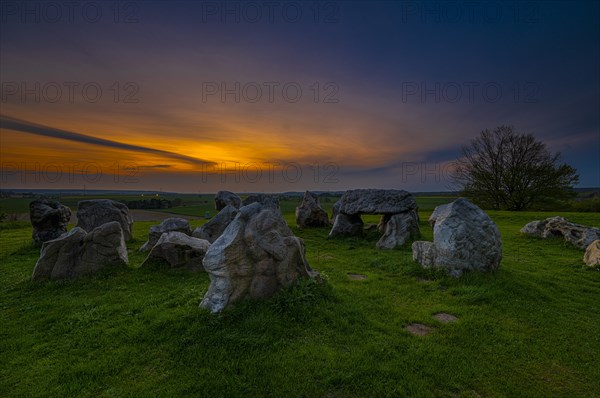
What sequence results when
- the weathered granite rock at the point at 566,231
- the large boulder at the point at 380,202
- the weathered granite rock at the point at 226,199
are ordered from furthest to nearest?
the weathered granite rock at the point at 226,199, the large boulder at the point at 380,202, the weathered granite rock at the point at 566,231

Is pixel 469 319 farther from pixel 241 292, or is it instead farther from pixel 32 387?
pixel 32 387

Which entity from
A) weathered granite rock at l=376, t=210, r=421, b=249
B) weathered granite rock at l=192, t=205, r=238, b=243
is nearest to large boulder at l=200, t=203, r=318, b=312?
weathered granite rock at l=192, t=205, r=238, b=243

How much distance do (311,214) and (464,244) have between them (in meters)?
18.2

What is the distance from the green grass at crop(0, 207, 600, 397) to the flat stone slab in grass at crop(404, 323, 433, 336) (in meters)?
0.20

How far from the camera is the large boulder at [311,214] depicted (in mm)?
29109

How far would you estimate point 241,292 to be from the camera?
27.8ft

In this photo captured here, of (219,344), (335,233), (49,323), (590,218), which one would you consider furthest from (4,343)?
(590,218)

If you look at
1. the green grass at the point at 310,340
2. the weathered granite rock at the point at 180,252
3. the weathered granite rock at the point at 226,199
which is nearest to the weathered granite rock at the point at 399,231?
the green grass at the point at 310,340

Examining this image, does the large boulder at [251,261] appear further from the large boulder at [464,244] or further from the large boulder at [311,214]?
the large boulder at [311,214]

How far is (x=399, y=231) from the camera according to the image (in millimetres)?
19297

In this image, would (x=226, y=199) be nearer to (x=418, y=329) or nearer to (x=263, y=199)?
(x=263, y=199)

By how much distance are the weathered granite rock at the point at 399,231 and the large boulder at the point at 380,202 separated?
0.53m

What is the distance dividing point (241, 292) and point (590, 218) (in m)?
36.2

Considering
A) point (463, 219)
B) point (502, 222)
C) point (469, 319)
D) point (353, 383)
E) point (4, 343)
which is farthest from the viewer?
point (502, 222)
